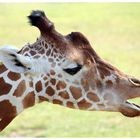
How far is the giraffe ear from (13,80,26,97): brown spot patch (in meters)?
0.08

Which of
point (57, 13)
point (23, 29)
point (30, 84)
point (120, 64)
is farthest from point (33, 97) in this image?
Answer: point (57, 13)

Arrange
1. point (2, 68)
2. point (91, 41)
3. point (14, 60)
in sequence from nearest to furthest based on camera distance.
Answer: point (14, 60), point (2, 68), point (91, 41)

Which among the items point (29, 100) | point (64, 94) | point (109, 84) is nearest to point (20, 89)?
point (29, 100)

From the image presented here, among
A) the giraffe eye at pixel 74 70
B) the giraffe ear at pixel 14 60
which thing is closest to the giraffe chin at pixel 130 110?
the giraffe eye at pixel 74 70

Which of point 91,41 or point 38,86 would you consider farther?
point 91,41

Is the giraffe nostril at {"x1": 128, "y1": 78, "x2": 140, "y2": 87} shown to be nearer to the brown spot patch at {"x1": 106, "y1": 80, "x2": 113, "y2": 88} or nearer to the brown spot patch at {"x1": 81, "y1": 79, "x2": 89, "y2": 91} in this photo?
the brown spot patch at {"x1": 106, "y1": 80, "x2": 113, "y2": 88}

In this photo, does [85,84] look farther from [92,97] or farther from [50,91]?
[50,91]

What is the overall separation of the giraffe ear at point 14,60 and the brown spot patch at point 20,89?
75 mm

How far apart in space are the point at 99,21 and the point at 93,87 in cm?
1282

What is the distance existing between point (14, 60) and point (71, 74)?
33 centimetres

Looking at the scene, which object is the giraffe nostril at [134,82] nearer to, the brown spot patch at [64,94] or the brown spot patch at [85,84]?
the brown spot patch at [85,84]

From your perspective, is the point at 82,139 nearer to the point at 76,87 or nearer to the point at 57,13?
the point at 76,87

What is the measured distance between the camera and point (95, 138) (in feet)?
23.7

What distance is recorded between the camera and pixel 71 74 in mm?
3488
